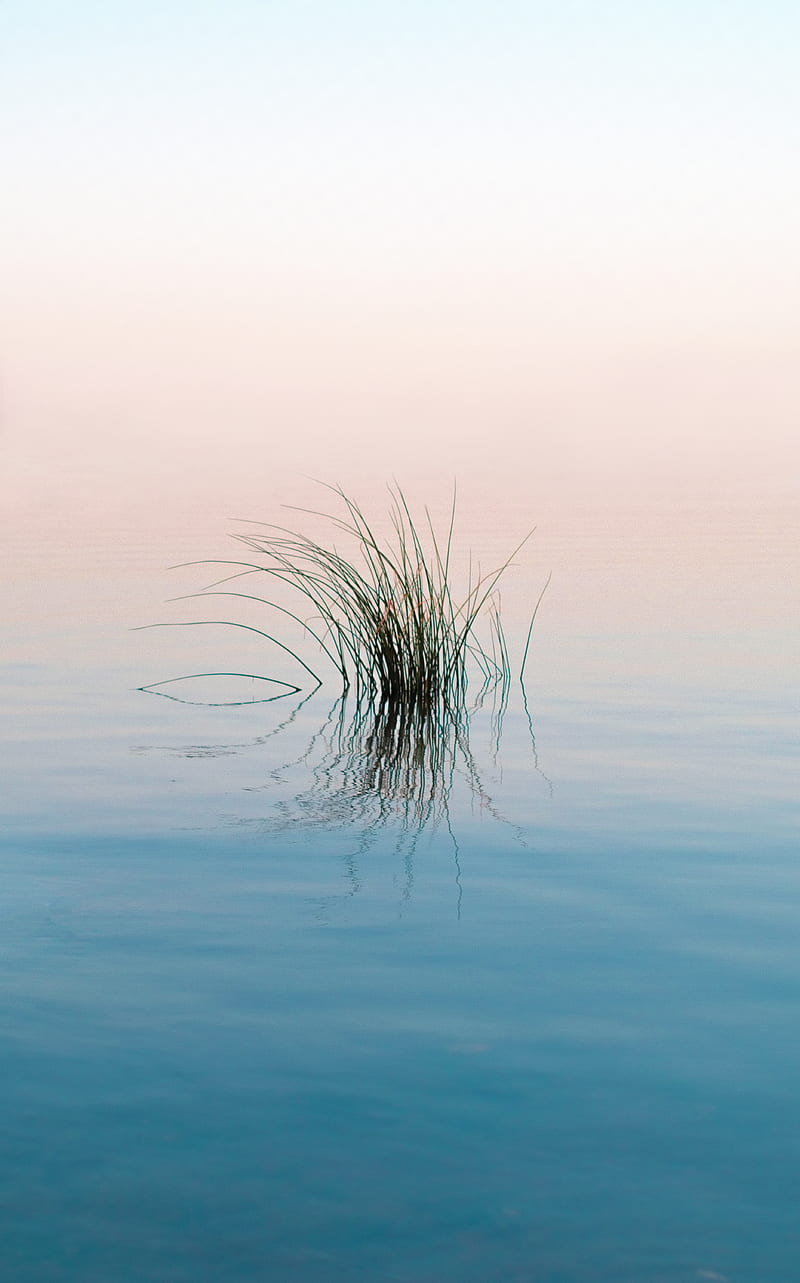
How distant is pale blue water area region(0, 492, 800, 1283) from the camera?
223 cm

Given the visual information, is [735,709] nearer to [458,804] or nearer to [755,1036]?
[458,804]

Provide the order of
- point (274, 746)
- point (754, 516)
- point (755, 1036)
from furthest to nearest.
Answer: point (754, 516), point (274, 746), point (755, 1036)

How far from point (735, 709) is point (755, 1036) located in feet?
13.4

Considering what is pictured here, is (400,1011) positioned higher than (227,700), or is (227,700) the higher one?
(227,700)

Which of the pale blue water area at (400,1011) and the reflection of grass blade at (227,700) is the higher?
the reflection of grass blade at (227,700)

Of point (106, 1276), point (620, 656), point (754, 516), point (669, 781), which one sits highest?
point (754, 516)

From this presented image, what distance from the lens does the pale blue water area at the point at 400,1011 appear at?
87.7 inches

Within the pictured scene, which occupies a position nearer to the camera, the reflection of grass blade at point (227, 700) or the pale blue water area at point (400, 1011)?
the pale blue water area at point (400, 1011)

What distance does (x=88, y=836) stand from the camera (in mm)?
4590

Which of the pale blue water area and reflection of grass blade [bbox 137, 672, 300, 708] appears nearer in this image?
the pale blue water area

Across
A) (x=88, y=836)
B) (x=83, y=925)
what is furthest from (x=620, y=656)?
(x=83, y=925)

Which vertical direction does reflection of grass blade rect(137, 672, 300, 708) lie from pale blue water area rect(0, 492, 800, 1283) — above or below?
above

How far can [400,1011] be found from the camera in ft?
10.0

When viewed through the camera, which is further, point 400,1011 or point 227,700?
point 227,700
